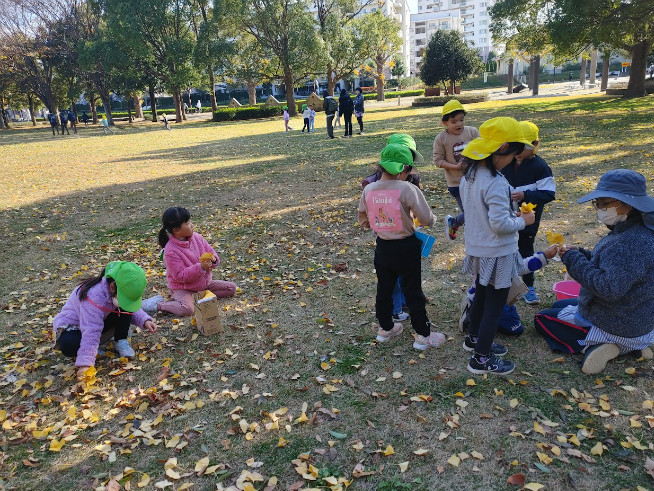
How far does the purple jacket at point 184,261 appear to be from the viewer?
16.0 ft

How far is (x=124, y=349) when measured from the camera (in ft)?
14.0

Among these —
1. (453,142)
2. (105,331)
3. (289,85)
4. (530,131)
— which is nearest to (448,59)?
(289,85)

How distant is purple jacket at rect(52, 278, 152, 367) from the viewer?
3949 mm

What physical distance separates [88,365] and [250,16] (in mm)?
35874

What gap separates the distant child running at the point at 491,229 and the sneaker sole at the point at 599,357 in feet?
1.85

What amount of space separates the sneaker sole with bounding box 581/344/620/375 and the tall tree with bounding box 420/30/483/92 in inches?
1593

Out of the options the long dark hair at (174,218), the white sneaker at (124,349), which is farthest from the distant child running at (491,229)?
the white sneaker at (124,349)

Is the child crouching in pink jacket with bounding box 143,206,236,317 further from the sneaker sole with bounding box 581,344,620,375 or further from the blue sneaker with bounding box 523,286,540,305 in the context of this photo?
the sneaker sole with bounding box 581,344,620,375

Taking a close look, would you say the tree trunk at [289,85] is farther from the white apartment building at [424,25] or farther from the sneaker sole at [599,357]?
the white apartment building at [424,25]

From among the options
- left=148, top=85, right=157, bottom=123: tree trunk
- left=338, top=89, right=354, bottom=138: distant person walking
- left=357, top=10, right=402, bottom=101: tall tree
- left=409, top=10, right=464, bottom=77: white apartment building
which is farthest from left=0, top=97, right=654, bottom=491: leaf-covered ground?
left=409, top=10, right=464, bottom=77: white apartment building

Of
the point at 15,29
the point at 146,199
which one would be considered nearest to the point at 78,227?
the point at 146,199

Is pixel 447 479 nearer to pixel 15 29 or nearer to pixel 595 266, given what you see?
pixel 595 266

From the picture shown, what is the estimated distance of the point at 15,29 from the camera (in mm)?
37500

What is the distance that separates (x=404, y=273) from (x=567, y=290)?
187 centimetres
